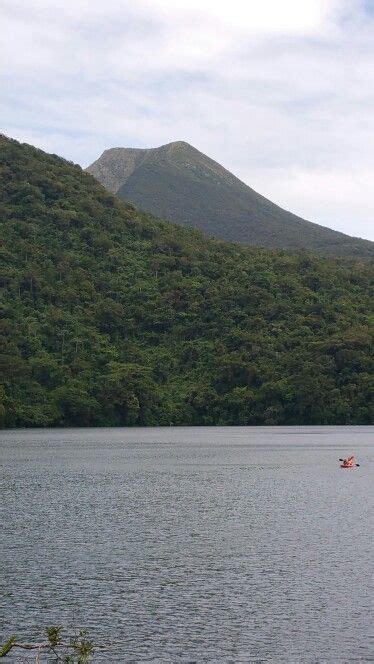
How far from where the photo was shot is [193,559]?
3416 centimetres

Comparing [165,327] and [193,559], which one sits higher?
[165,327]

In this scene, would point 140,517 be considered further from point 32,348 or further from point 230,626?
point 32,348

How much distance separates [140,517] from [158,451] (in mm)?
42368

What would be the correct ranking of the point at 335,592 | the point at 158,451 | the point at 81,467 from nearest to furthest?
the point at 335,592, the point at 81,467, the point at 158,451

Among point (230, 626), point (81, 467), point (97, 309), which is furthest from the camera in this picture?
point (97, 309)

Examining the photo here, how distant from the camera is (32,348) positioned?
142 m

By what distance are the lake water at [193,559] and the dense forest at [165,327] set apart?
213ft

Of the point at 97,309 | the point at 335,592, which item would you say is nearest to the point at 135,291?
the point at 97,309

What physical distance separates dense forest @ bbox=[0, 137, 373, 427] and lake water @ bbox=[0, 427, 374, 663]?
2556 inches

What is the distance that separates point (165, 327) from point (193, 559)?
130m

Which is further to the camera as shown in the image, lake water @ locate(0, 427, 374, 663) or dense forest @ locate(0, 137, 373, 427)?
dense forest @ locate(0, 137, 373, 427)

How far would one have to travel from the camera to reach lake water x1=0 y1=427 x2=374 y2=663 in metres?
24.5

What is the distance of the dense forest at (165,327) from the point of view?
440ft

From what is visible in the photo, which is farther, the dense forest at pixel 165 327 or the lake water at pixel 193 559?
the dense forest at pixel 165 327
